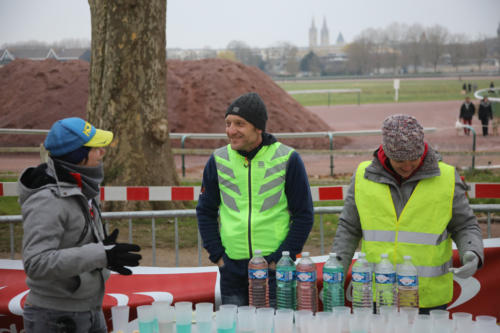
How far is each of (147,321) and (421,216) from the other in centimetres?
165

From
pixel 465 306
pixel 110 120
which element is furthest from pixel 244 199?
pixel 110 120

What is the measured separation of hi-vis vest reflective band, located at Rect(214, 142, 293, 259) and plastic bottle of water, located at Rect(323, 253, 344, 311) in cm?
Answer: 58

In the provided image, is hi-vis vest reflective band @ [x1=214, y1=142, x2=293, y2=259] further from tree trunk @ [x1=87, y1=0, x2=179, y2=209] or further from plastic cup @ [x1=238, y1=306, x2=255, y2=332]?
tree trunk @ [x1=87, y1=0, x2=179, y2=209]

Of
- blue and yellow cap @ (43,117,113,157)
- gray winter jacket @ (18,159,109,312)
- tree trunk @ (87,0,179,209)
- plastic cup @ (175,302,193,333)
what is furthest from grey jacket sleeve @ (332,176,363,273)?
tree trunk @ (87,0,179,209)

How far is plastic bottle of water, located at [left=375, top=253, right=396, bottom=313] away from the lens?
3.21 metres

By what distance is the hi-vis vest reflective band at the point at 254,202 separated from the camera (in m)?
3.81

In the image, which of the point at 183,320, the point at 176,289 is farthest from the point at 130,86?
the point at 183,320

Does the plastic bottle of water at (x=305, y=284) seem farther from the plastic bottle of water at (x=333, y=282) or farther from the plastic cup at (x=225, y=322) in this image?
the plastic cup at (x=225, y=322)

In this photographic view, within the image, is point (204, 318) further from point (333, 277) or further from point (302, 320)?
point (333, 277)

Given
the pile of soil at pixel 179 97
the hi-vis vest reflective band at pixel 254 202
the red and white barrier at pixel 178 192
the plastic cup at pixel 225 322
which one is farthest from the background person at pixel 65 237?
the pile of soil at pixel 179 97

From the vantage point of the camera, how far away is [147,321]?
303 cm

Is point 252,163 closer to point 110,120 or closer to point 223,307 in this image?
point 223,307

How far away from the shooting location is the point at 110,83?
32.1 feet

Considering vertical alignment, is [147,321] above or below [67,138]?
below
